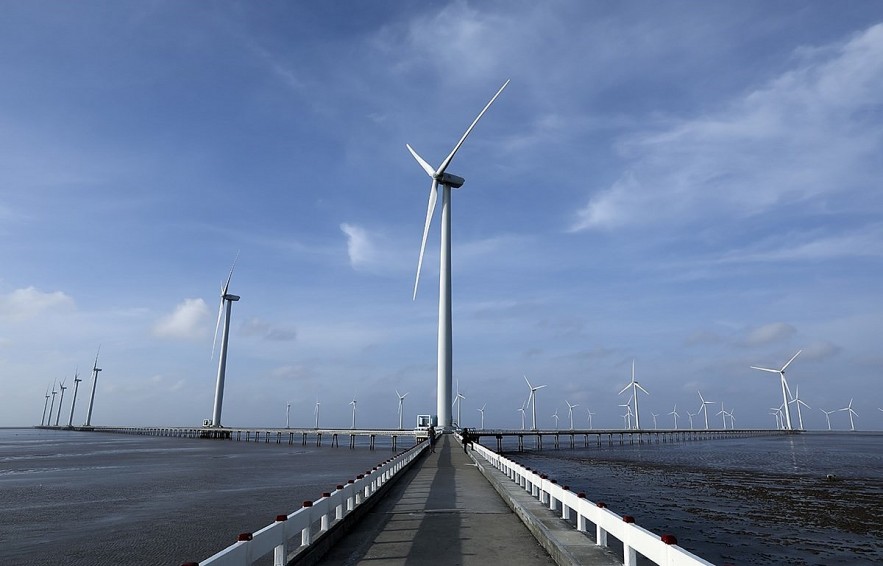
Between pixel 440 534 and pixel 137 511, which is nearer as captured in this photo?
pixel 440 534

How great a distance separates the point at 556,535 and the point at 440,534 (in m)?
2.87

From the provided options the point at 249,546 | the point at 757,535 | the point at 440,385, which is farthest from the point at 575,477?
the point at 249,546

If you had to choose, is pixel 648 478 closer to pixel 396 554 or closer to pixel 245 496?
pixel 245 496

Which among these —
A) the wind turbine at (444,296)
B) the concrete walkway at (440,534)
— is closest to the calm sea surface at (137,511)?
the concrete walkway at (440,534)

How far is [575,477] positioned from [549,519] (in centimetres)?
3736

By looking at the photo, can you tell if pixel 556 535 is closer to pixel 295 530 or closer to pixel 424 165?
pixel 295 530

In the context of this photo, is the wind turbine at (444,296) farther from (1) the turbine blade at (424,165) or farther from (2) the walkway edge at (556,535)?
(2) the walkway edge at (556,535)

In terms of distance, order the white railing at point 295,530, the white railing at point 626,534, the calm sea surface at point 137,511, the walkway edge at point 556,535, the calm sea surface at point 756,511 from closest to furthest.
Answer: the white railing at point 626,534, the white railing at point 295,530, the walkway edge at point 556,535, the calm sea surface at point 137,511, the calm sea surface at point 756,511

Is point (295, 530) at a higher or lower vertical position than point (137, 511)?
higher

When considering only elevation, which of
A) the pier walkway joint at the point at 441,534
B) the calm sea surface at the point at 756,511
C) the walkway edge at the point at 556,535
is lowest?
the calm sea surface at the point at 756,511

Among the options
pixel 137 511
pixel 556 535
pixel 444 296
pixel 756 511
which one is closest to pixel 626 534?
pixel 556 535

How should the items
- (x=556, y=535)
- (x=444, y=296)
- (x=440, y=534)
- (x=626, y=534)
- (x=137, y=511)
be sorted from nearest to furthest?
(x=626, y=534) < (x=556, y=535) < (x=440, y=534) < (x=137, y=511) < (x=444, y=296)

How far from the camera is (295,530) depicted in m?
10.6

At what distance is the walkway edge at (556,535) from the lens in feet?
33.8
